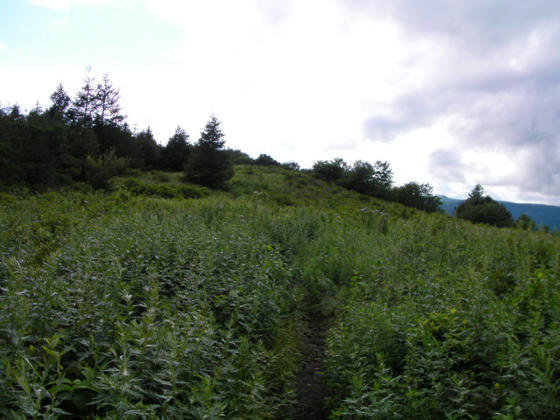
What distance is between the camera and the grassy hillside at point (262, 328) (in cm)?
A: 204

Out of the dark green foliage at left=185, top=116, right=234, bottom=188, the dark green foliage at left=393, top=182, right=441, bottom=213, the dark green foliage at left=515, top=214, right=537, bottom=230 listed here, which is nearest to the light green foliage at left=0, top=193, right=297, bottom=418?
the dark green foliage at left=515, top=214, right=537, bottom=230

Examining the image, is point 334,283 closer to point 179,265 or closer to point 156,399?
point 179,265

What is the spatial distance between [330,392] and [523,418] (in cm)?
179

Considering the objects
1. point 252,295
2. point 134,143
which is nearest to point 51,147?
point 134,143

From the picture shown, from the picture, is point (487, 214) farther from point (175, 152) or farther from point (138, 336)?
point (175, 152)

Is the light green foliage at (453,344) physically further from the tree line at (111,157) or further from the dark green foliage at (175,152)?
the dark green foliage at (175,152)

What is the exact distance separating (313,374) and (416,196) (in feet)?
87.3

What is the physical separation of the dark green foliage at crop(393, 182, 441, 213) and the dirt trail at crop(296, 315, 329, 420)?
2296cm

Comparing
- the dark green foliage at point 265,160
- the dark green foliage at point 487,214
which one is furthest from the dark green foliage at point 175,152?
the dark green foliage at point 487,214

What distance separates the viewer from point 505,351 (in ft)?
8.50

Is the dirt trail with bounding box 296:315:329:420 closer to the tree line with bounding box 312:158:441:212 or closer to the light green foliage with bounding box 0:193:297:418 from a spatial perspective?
the light green foliage with bounding box 0:193:297:418

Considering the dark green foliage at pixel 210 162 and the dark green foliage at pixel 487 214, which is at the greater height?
the dark green foliage at pixel 210 162

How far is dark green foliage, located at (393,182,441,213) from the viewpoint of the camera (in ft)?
85.4

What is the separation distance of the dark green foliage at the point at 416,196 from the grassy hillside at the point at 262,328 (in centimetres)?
1998
